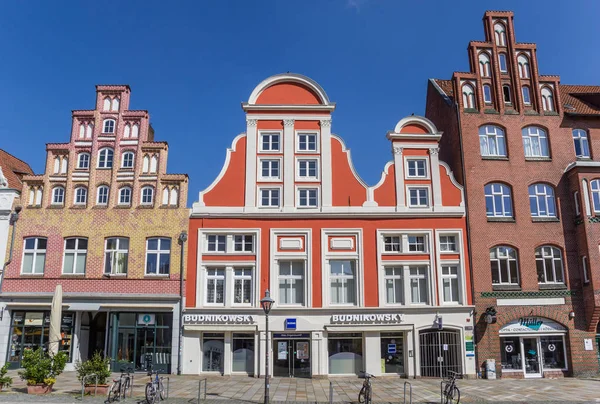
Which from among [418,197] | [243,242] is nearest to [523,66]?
[418,197]

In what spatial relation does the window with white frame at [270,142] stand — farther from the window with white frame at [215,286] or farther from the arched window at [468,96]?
the arched window at [468,96]

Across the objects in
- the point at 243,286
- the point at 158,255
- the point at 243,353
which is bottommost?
the point at 243,353

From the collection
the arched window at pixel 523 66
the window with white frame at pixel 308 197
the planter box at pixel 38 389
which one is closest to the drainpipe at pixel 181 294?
the window with white frame at pixel 308 197

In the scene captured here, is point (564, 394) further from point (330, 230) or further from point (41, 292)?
point (41, 292)

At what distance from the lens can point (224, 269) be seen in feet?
99.0

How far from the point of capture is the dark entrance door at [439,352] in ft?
95.0

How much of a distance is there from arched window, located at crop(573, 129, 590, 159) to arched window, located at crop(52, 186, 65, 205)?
1235 inches

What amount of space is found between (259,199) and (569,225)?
60.2 ft

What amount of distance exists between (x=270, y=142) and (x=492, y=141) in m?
13.7

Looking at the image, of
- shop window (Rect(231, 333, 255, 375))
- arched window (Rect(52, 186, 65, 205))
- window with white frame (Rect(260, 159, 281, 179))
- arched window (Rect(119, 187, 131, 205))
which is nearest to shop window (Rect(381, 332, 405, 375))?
shop window (Rect(231, 333, 255, 375))

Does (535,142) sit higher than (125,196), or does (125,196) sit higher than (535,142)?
(535,142)

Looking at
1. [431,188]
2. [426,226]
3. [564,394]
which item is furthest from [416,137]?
[564,394]

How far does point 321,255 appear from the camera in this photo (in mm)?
30188

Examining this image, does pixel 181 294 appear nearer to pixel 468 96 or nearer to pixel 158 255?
pixel 158 255
